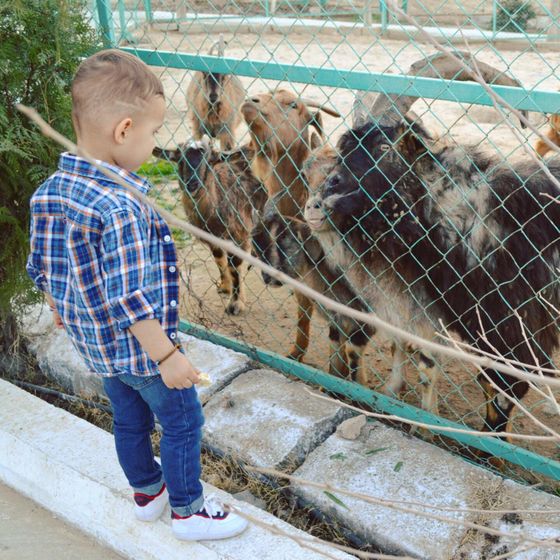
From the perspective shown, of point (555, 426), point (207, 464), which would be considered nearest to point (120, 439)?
point (207, 464)

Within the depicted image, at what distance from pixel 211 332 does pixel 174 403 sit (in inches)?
66.6

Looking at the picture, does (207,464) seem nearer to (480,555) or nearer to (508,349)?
(480,555)

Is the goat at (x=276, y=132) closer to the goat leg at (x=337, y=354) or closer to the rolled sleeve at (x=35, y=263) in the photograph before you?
the goat leg at (x=337, y=354)

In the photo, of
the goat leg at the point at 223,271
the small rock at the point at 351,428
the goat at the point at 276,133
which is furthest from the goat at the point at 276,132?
the small rock at the point at 351,428

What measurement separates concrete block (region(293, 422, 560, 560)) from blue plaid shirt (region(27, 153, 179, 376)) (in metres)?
1.01

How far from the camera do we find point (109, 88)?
209cm

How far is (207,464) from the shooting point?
3.15 m

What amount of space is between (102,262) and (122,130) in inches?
14.7

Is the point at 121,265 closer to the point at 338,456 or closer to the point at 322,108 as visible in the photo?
the point at 338,456

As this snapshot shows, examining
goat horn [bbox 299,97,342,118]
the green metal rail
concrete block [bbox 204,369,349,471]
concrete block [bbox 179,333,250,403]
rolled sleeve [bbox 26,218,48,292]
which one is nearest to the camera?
rolled sleeve [bbox 26,218,48,292]

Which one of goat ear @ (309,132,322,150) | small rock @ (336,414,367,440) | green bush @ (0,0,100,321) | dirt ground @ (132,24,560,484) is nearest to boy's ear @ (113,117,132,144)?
dirt ground @ (132,24,560,484)

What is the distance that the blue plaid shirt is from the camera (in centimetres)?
208

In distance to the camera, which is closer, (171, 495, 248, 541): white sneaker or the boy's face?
the boy's face

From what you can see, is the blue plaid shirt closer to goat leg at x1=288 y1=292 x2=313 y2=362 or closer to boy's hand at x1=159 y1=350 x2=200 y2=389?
boy's hand at x1=159 y1=350 x2=200 y2=389
